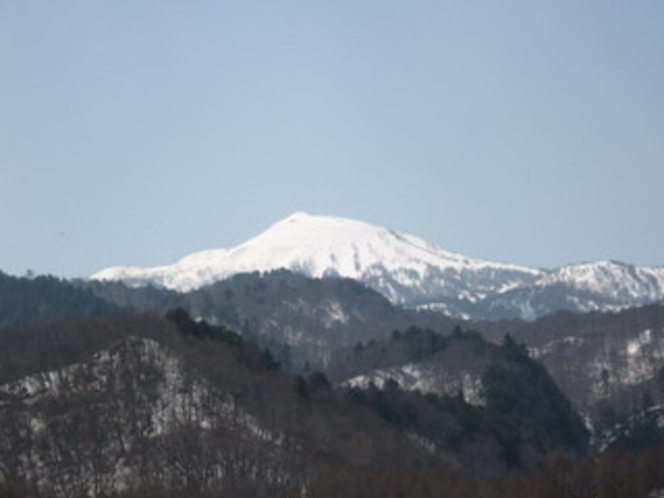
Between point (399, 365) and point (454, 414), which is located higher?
point (399, 365)

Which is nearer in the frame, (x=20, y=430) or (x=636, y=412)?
(x=20, y=430)

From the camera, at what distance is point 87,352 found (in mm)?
129125

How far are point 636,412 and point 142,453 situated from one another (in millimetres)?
92888

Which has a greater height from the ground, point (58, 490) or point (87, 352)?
point (87, 352)

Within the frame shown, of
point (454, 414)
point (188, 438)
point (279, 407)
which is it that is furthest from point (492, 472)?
point (188, 438)

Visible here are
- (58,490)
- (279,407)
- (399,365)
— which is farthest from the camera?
(399,365)

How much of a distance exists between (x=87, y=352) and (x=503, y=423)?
47213 millimetres

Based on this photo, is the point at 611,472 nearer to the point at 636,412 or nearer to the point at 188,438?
the point at 188,438

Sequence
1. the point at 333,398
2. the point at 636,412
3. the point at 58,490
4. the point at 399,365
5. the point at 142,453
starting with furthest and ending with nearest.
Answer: the point at 399,365 → the point at 636,412 → the point at 333,398 → the point at 142,453 → the point at 58,490

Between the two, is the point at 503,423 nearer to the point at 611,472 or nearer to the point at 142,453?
the point at 611,472

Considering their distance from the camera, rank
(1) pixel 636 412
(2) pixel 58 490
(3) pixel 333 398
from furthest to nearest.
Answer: (1) pixel 636 412 < (3) pixel 333 398 < (2) pixel 58 490

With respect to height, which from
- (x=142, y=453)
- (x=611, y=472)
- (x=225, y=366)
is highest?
(x=225, y=366)

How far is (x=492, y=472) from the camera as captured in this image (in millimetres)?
120938

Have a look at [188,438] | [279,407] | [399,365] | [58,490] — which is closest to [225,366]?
[279,407]
